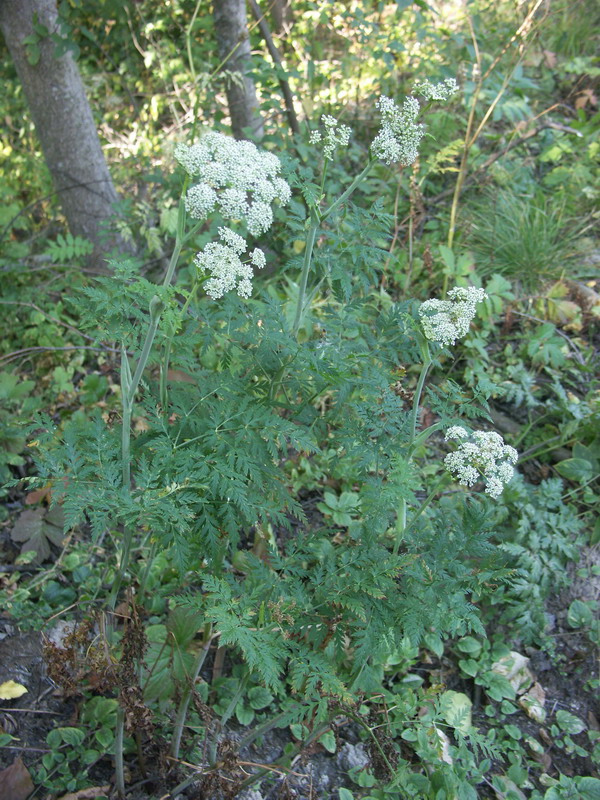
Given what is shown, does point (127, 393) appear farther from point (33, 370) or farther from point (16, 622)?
point (33, 370)

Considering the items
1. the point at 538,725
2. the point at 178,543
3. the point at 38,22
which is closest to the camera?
the point at 178,543

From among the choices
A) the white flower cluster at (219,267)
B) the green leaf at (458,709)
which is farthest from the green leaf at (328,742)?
the white flower cluster at (219,267)

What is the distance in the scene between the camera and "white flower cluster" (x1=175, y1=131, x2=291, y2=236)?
167 centimetres

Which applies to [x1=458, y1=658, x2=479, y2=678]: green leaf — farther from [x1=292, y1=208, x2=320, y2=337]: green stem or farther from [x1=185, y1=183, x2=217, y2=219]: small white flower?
[x1=185, y1=183, x2=217, y2=219]: small white flower

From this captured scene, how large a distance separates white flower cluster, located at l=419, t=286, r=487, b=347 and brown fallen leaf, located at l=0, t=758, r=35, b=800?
6.17 ft

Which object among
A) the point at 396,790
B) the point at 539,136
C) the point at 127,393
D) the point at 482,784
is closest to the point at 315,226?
the point at 127,393

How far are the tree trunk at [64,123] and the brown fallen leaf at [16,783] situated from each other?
277 centimetres

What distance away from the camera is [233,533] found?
173 cm

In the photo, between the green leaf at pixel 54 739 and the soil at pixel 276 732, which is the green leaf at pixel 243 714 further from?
the green leaf at pixel 54 739

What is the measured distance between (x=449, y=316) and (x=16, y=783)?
78.2 inches

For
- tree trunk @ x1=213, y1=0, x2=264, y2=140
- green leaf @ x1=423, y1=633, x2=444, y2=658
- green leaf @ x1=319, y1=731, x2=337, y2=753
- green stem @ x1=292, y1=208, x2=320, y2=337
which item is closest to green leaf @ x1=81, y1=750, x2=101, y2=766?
green leaf @ x1=319, y1=731, x2=337, y2=753

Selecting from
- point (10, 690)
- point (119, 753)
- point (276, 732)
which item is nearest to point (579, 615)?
point (276, 732)

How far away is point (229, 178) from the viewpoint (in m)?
1.71

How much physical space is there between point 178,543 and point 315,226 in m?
1.04
